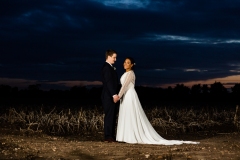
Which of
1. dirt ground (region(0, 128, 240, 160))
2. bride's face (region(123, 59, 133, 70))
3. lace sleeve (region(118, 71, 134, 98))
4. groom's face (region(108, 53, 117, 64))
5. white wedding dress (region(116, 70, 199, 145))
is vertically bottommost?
dirt ground (region(0, 128, 240, 160))

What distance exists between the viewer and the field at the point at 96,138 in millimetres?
8078

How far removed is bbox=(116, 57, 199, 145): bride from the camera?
1077 centimetres

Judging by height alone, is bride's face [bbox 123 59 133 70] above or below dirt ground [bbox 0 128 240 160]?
above

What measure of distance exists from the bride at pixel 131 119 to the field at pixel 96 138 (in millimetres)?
821

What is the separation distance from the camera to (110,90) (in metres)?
10.4

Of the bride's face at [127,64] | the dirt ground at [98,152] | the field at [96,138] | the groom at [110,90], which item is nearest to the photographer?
the dirt ground at [98,152]

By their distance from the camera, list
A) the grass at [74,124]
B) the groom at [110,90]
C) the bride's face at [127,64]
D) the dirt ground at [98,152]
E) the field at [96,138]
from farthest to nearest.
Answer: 1. the grass at [74,124]
2. the bride's face at [127,64]
3. the groom at [110,90]
4. the field at [96,138]
5. the dirt ground at [98,152]

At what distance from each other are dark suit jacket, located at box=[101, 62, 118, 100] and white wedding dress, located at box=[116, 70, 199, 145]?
1.05 feet

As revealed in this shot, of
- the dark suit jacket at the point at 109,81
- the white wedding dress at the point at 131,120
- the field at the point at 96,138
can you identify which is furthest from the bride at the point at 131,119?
the field at the point at 96,138

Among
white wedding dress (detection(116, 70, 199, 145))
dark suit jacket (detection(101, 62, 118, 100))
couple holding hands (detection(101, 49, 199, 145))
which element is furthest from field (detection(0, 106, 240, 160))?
dark suit jacket (detection(101, 62, 118, 100))

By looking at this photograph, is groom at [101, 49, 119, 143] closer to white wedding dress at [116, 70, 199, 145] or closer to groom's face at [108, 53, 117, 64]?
groom's face at [108, 53, 117, 64]

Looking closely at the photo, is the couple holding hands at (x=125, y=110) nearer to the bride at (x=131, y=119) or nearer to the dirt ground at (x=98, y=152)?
the bride at (x=131, y=119)

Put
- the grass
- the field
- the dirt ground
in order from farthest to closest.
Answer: the grass, the field, the dirt ground

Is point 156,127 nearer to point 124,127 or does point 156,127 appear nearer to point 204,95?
point 124,127
